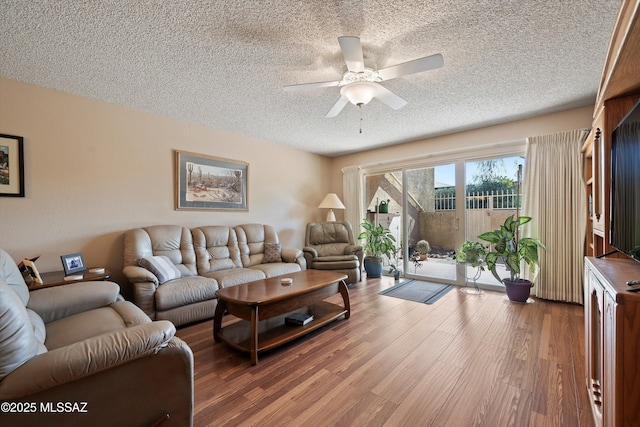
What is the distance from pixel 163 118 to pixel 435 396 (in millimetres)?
4001

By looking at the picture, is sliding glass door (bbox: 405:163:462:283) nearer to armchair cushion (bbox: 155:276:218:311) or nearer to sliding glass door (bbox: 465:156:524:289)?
sliding glass door (bbox: 465:156:524:289)

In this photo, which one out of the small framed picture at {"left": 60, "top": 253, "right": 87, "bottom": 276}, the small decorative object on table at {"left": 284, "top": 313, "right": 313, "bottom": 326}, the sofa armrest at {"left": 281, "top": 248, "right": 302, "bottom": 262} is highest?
the small framed picture at {"left": 60, "top": 253, "right": 87, "bottom": 276}

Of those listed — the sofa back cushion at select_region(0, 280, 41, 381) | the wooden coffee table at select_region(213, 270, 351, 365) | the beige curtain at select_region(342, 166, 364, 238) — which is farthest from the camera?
the beige curtain at select_region(342, 166, 364, 238)

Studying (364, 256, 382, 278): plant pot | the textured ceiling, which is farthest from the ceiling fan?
(364, 256, 382, 278): plant pot

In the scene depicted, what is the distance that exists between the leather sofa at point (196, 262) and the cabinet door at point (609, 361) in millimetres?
2842

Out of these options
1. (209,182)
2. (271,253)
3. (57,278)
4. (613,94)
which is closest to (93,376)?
(57,278)

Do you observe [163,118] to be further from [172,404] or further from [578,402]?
[578,402]

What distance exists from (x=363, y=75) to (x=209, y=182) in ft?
8.70

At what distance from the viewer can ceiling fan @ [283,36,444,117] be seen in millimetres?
1705

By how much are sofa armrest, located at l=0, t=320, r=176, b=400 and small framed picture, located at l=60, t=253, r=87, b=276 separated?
198 cm

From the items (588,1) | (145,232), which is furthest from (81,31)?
(588,1)

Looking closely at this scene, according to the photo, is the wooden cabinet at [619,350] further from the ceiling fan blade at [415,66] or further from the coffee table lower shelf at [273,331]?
the coffee table lower shelf at [273,331]

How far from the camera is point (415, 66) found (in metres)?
1.78

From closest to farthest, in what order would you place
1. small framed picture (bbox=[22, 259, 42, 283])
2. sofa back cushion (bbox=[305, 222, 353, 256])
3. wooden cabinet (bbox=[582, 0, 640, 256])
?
wooden cabinet (bbox=[582, 0, 640, 256]) → small framed picture (bbox=[22, 259, 42, 283]) → sofa back cushion (bbox=[305, 222, 353, 256])
